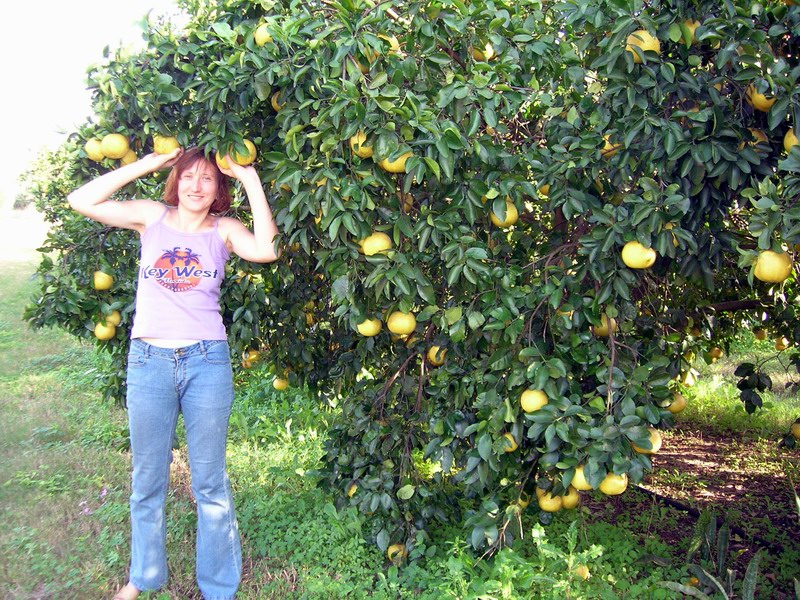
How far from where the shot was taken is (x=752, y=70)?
5.58 ft

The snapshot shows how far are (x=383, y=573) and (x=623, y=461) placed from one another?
1.26 metres

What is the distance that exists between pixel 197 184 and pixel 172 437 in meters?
0.87

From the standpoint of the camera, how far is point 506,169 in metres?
2.05

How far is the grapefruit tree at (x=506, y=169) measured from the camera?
5.93ft

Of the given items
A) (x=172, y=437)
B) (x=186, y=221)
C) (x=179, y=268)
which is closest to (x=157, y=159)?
(x=186, y=221)

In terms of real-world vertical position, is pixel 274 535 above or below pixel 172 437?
below

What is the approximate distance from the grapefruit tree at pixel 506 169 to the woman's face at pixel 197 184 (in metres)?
0.12

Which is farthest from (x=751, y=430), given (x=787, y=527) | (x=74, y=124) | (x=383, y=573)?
(x=74, y=124)

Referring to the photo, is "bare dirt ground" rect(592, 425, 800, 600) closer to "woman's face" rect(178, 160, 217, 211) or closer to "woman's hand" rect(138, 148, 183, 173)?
"woman's face" rect(178, 160, 217, 211)

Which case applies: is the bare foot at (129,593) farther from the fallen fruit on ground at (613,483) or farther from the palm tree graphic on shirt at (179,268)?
the fallen fruit on ground at (613,483)

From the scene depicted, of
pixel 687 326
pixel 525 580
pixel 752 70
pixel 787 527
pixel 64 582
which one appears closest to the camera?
pixel 752 70

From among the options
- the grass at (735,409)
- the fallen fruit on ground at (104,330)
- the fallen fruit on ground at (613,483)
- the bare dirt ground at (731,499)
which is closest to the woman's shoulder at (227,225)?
the fallen fruit on ground at (104,330)

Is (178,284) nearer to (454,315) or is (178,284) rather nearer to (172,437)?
A: (172,437)

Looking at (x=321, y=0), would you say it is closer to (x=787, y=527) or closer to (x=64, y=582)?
(x=64, y=582)
